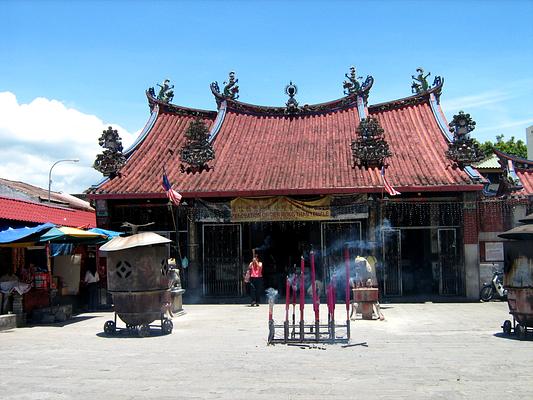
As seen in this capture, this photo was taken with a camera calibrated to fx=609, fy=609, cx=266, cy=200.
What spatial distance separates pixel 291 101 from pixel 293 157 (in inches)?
180

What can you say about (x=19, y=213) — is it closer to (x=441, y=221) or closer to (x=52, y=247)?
(x=52, y=247)

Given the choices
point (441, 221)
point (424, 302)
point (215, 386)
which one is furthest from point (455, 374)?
point (441, 221)

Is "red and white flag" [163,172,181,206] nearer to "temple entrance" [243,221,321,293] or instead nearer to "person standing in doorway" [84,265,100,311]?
"temple entrance" [243,221,321,293]

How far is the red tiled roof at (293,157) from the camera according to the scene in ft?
61.8

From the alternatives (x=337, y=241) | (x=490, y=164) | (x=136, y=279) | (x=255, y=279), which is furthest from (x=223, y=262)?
(x=490, y=164)

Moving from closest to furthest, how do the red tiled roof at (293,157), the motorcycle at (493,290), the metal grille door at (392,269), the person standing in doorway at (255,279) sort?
the person standing in doorway at (255,279) → the motorcycle at (493,290) → the red tiled roof at (293,157) → the metal grille door at (392,269)

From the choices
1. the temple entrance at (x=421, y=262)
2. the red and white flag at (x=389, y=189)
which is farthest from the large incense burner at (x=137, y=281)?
the temple entrance at (x=421, y=262)

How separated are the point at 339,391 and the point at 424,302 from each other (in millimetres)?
11925

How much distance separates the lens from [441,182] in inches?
728

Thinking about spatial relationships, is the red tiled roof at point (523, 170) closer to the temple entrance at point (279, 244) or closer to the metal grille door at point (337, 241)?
the metal grille door at point (337, 241)

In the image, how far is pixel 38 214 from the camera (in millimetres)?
17391

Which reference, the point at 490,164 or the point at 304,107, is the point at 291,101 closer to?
the point at 304,107

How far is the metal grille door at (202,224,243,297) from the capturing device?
789 inches

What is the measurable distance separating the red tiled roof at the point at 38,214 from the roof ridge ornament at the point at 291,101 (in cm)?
900
